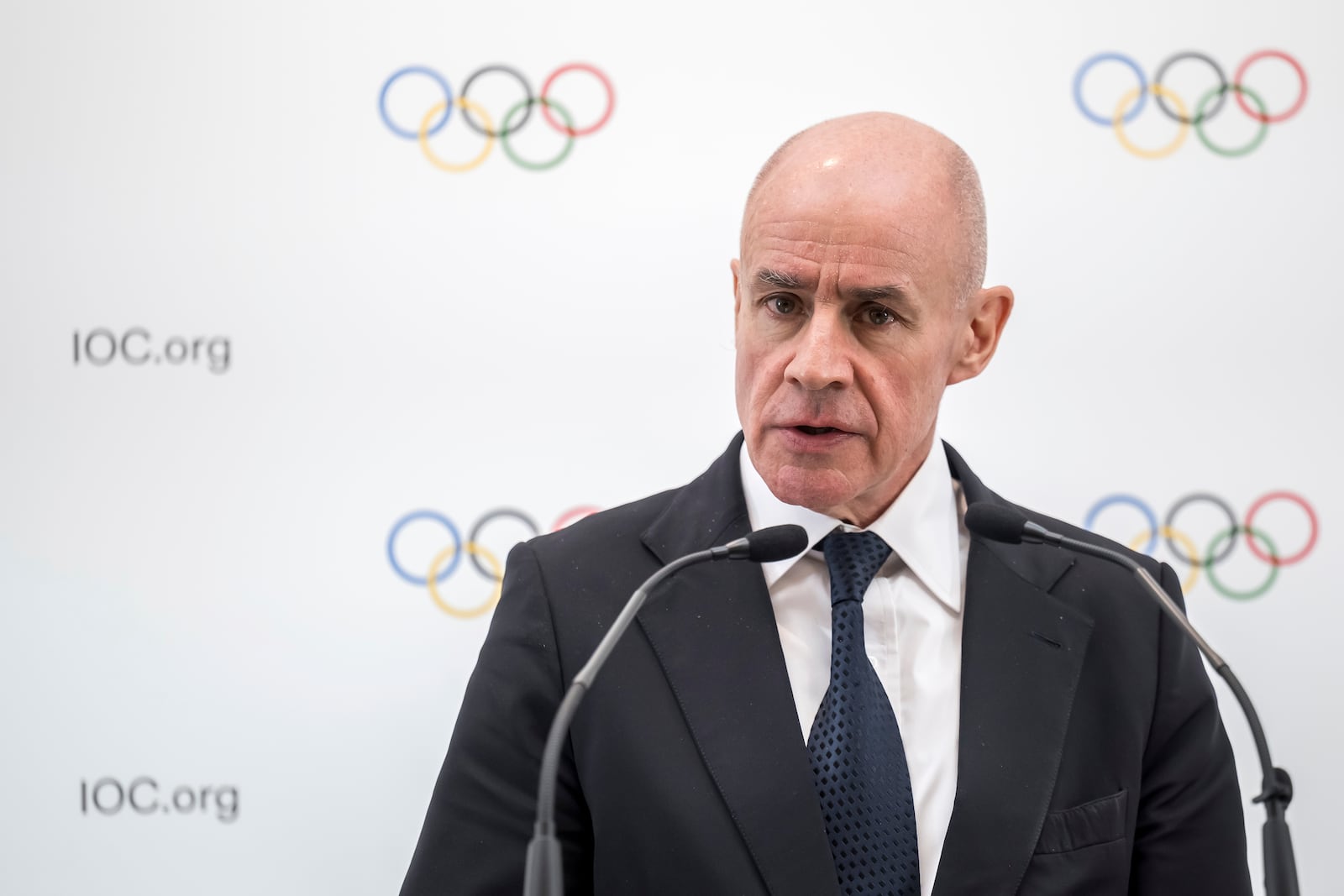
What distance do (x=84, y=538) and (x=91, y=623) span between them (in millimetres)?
153

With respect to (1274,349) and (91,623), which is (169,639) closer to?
(91,623)

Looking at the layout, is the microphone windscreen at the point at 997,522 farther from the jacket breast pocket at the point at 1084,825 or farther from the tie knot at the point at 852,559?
the jacket breast pocket at the point at 1084,825

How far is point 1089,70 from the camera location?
240cm

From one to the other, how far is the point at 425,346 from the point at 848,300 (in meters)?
0.96

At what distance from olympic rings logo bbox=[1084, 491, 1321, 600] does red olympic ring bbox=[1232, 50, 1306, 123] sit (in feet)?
2.30

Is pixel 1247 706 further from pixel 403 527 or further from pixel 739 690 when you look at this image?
pixel 403 527

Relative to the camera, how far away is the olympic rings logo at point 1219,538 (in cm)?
239

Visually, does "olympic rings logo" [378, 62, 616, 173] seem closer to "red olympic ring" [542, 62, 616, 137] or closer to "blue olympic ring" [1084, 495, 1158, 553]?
"red olympic ring" [542, 62, 616, 137]

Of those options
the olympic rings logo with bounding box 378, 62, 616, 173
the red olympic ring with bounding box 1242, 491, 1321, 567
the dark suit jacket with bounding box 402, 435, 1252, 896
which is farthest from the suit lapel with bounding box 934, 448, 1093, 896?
the olympic rings logo with bounding box 378, 62, 616, 173

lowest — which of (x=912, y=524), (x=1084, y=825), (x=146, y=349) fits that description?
(x=1084, y=825)

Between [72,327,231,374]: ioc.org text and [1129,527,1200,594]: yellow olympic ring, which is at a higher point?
[72,327,231,374]: ioc.org text

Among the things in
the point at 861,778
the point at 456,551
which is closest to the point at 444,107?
the point at 456,551

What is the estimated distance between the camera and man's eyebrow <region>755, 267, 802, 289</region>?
1664mm

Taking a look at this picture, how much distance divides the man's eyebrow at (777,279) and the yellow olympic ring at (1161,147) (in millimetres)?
1058
